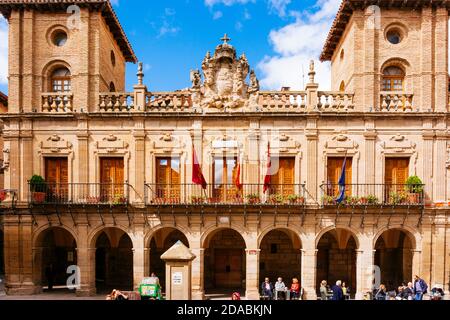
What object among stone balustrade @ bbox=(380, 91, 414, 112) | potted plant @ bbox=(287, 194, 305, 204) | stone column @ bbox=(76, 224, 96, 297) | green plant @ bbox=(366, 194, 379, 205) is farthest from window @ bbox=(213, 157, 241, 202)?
stone balustrade @ bbox=(380, 91, 414, 112)

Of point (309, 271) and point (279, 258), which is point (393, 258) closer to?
point (309, 271)

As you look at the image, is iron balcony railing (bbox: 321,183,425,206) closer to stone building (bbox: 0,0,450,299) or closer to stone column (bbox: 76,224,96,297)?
stone building (bbox: 0,0,450,299)

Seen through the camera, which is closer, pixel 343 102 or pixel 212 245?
pixel 343 102

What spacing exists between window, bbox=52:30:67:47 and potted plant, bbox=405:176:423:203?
17.4 m

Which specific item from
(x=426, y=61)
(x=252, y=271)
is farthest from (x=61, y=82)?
(x=426, y=61)

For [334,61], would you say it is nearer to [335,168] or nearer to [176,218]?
[335,168]

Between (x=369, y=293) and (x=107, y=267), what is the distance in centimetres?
1320

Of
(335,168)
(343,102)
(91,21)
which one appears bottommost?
(335,168)

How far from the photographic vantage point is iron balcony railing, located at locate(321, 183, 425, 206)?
60.1ft

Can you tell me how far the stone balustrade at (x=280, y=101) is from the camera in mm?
19469

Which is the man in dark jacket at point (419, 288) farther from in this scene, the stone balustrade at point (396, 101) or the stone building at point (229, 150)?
the stone balustrade at point (396, 101)
